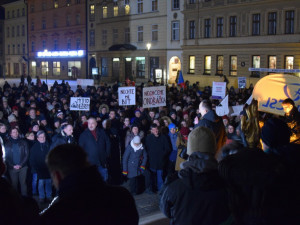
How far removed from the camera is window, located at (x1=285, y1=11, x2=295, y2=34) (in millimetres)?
30467

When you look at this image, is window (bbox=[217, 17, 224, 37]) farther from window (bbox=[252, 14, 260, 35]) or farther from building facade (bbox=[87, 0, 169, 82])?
building facade (bbox=[87, 0, 169, 82])

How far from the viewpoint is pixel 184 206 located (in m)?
3.21

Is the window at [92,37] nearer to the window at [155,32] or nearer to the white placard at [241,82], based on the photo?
the window at [155,32]

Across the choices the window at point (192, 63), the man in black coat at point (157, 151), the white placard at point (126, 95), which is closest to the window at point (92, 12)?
the window at point (192, 63)

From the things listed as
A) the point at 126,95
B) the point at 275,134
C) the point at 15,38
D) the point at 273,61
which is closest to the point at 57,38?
the point at 15,38

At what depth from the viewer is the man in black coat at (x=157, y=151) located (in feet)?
29.2

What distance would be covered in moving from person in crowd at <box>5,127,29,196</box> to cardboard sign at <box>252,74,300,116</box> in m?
5.92

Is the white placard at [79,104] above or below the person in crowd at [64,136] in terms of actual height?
above

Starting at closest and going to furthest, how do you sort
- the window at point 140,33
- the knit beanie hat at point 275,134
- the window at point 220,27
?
the knit beanie hat at point 275,134, the window at point 220,27, the window at point 140,33

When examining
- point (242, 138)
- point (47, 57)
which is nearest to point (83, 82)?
point (242, 138)

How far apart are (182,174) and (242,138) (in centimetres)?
312

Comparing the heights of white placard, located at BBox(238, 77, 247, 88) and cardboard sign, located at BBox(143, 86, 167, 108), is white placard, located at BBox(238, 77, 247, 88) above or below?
above

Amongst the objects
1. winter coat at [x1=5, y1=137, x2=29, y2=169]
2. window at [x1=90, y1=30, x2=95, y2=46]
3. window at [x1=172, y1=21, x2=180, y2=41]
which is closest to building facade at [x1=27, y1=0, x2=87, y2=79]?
window at [x1=90, y1=30, x2=95, y2=46]

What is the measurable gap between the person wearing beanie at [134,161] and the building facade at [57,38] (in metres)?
44.9
